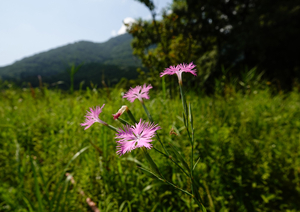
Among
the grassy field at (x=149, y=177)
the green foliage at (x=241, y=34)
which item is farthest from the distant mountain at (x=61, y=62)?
the grassy field at (x=149, y=177)

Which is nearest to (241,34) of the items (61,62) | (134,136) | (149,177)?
(149,177)

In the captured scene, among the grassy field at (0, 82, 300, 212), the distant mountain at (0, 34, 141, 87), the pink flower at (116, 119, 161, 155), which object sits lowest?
the grassy field at (0, 82, 300, 212)

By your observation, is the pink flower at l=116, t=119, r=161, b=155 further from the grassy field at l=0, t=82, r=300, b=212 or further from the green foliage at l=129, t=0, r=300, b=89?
the green foliage at l=129, t=0, r=300, b=89

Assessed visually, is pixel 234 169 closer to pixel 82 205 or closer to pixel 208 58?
pixel 82 205

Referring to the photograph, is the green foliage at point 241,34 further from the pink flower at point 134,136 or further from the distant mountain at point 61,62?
the distant mountain at point 61,62

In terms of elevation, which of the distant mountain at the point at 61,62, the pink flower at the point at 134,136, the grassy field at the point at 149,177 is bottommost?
the grassy field at the point at 149,177

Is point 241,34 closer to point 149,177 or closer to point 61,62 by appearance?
point 149,177

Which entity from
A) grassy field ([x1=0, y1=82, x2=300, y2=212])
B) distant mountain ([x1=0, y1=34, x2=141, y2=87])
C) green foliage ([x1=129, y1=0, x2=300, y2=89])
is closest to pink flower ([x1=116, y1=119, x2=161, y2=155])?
grassy field ([x1=0, y1=82, x2=300, y2=212])

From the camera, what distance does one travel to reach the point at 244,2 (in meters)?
12.7

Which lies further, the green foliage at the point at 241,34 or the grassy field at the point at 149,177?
the green foliage at the point at 241,34

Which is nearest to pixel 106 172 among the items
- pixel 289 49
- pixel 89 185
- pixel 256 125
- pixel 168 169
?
pixel 89 185

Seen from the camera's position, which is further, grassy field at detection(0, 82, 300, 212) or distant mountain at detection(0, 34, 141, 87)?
distant mountain at detection(0, 34, 141, 87)

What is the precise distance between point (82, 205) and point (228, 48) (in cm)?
1298

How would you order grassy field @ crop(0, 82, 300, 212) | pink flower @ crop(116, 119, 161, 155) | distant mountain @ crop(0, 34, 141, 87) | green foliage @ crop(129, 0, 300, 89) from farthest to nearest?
distant mountain @ crop(0, 34, 141, 87) < green foliage @ crop(129, 0, 300, 89) < grassy field @ crop(0, 82, 300, 212) < pink flower @ crop(116, 119, 161, 155)
